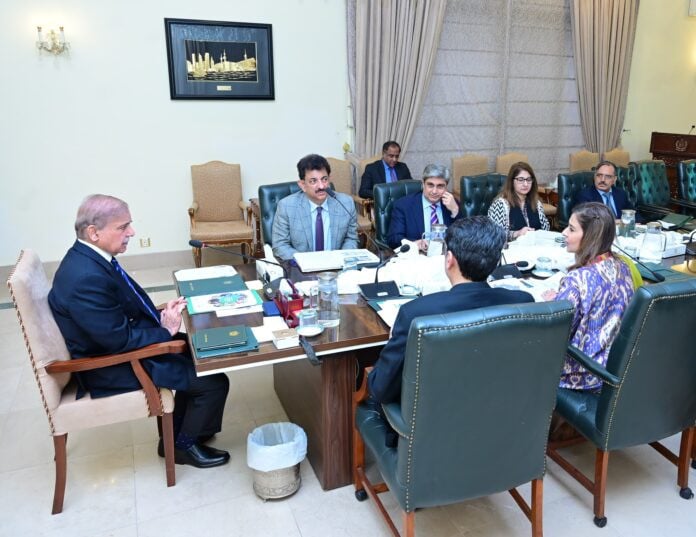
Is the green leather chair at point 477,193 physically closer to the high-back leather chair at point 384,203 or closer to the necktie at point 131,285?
the high-back leather chair at point 384,203

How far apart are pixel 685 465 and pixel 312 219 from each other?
2055mm

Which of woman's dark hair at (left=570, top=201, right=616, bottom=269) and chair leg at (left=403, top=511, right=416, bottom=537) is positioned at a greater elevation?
woman's dark hair at (left=570, top=201, right=616, bottom=269)

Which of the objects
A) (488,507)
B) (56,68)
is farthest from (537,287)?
(56,68)

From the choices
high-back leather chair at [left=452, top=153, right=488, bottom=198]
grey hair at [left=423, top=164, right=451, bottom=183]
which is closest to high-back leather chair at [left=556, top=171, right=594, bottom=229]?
grey hair at [left=423, top=164, right=451, bottom=183]

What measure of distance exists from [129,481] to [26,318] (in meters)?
0.83

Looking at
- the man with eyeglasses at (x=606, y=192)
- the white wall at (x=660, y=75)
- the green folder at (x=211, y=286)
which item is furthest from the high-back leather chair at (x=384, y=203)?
the white wall at (x=660, y=75)

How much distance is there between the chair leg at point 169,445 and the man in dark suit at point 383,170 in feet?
11.5

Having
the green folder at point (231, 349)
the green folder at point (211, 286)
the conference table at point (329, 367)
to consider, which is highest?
the green folder at point (211, 286)

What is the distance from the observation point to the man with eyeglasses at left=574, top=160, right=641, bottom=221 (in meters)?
4.09

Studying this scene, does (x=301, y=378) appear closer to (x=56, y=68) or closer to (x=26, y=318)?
(x=26, y=318)

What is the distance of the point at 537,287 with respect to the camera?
233cm

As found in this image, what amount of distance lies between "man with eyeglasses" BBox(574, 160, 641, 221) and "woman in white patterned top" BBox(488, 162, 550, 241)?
2.20 ft

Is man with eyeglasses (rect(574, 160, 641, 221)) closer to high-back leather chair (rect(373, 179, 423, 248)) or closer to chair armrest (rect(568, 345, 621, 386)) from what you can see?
high-back leather chair (rect(373, 179, 423, 248))

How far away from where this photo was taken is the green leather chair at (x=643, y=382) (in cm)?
169
